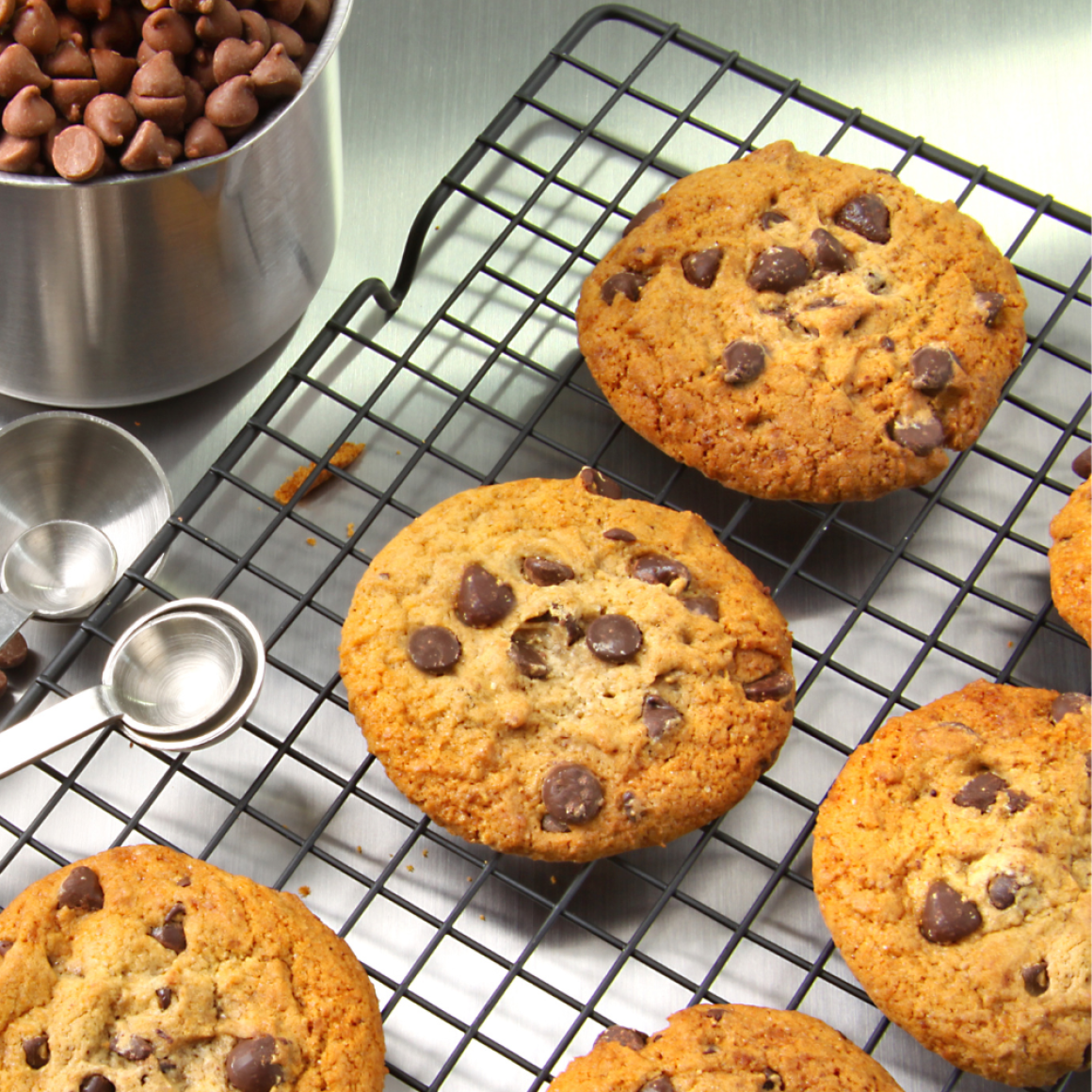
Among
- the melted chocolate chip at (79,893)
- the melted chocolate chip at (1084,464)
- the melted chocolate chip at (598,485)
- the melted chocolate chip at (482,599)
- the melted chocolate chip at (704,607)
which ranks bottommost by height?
the melted chocolate chip at (79,893)

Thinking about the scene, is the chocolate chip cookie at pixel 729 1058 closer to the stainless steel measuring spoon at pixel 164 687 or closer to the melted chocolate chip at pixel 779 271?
the stainless steel measuring spoon at pixel 164 687

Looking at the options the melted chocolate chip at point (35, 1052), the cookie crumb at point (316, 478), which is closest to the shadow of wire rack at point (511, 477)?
the cookie crumb at point (316, 478)

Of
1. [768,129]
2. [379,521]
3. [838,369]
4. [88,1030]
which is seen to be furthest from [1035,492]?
[88,1030]

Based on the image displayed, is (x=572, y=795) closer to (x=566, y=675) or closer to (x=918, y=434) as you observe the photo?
(x=566, y=675)

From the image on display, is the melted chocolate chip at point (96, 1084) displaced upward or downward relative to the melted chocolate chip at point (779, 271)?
downward

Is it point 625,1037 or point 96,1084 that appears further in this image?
point 625,1037

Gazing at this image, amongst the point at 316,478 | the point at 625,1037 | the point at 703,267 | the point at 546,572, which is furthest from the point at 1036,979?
the point at 316,478

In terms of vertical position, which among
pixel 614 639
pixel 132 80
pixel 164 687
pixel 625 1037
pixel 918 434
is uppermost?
pixel 132 80
